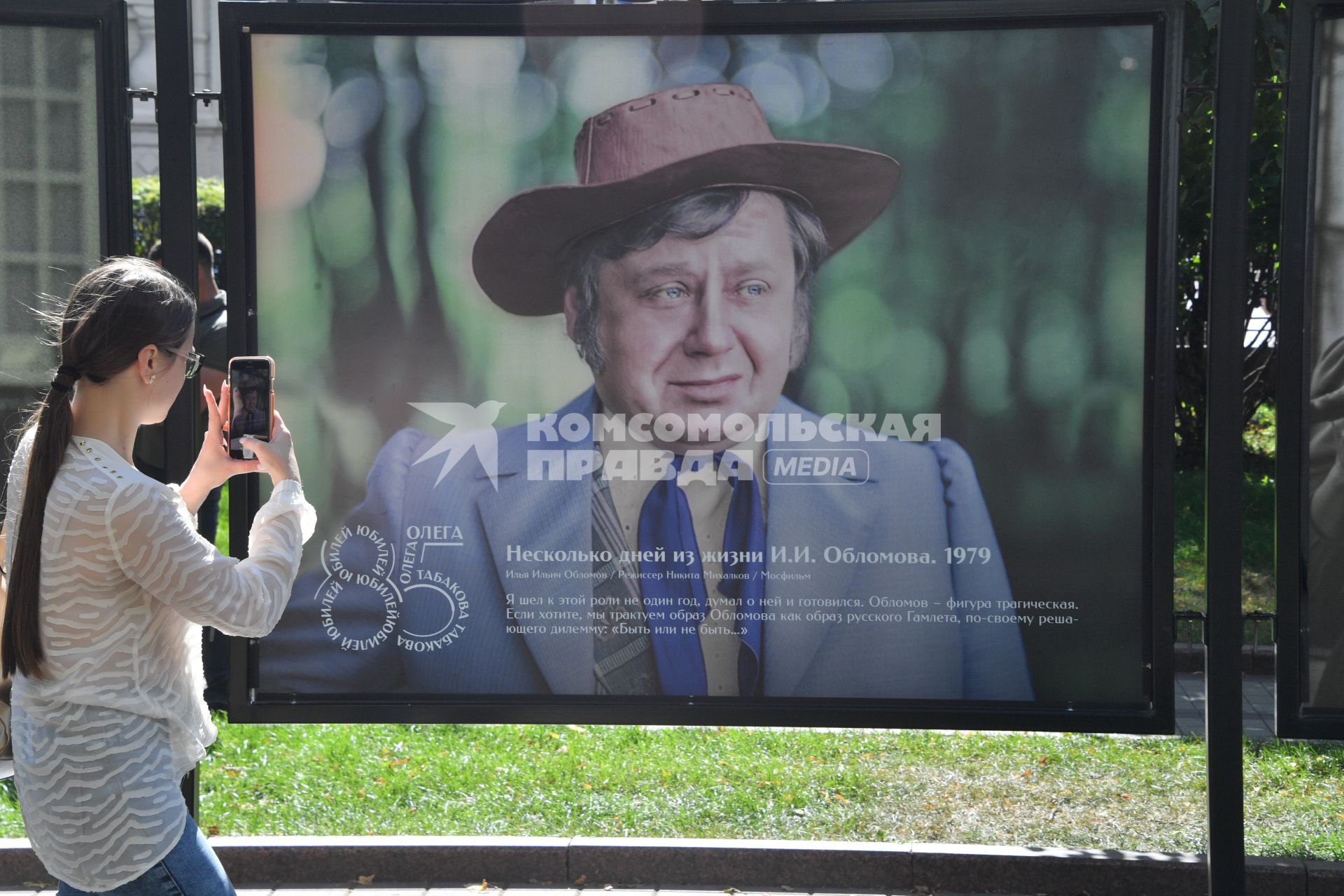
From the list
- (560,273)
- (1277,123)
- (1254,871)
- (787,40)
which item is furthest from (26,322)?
(1277,123)

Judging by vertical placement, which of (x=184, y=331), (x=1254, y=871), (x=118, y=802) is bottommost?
(x=1254, y=871)

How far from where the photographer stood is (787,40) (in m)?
3.87

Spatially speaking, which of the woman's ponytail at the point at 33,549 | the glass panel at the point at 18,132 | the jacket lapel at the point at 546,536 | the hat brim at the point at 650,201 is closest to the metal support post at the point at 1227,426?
the hat brim at the point at 650,201

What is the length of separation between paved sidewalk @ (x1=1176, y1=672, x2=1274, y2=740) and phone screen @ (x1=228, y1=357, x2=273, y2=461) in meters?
4.92

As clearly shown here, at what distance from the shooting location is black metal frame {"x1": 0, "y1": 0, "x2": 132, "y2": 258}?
3904 mm

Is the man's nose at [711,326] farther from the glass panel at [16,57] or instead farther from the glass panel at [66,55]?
the glass panel at [16,57]

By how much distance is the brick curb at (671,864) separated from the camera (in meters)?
4.45

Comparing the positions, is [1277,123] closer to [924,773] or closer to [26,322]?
[924,773]

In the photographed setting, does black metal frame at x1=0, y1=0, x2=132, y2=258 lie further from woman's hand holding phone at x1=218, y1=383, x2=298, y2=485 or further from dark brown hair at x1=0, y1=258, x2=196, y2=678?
dark brown hair at x1=0, y1=258, x2=196, y2=678

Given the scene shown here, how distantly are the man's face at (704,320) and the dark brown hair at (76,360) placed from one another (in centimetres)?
164

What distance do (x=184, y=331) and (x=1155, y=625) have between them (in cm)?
285

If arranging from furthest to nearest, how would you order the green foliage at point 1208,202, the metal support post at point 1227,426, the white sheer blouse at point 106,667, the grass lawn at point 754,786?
1. the green foliage at point 1208,202
2. the grass lawn at point 754,786
3. the metal support post at point 1227,426
4. the white sheer blouse at point 106,667

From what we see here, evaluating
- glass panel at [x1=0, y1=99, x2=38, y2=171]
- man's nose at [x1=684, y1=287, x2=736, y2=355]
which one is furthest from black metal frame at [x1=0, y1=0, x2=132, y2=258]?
man's nose at [x1=684, y1=287, x2=736, y2=355]

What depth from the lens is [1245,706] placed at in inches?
284
